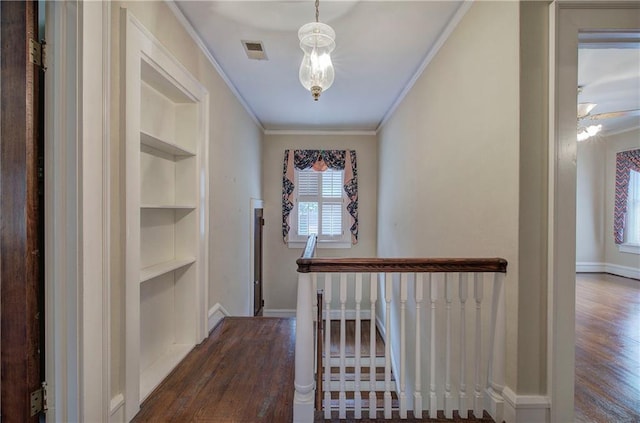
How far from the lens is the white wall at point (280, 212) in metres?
5.29

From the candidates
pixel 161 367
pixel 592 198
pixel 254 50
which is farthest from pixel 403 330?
pixel 592 198

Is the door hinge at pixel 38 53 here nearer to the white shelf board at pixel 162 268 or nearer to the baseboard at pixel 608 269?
the white shelf board at pixel 162 268

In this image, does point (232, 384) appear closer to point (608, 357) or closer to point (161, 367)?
point (161, 367)

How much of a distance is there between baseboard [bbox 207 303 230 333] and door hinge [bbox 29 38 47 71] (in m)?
2.06

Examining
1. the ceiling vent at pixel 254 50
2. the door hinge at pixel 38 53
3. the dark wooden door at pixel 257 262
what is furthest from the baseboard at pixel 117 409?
the dark wooden door at pixel 257 262

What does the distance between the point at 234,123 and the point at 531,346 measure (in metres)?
3.35

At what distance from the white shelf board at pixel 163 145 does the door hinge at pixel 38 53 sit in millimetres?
510

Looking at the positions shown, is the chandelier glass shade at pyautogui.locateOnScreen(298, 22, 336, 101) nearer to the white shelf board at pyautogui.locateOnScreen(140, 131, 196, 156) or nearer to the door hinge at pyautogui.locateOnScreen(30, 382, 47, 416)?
the white shelf board at pyautogui.locateOnScreen(140, 131, 196, 156)

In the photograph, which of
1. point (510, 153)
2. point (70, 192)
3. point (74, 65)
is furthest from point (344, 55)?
point (70, 192)

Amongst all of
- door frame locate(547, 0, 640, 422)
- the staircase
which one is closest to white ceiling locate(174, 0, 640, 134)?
door frame locate(547, 0, 640, 422)

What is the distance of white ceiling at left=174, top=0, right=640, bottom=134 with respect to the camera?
6.59ft

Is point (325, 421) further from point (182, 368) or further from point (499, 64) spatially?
point (499, 64)

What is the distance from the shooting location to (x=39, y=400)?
4.06ft

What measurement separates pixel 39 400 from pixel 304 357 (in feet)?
3.82
